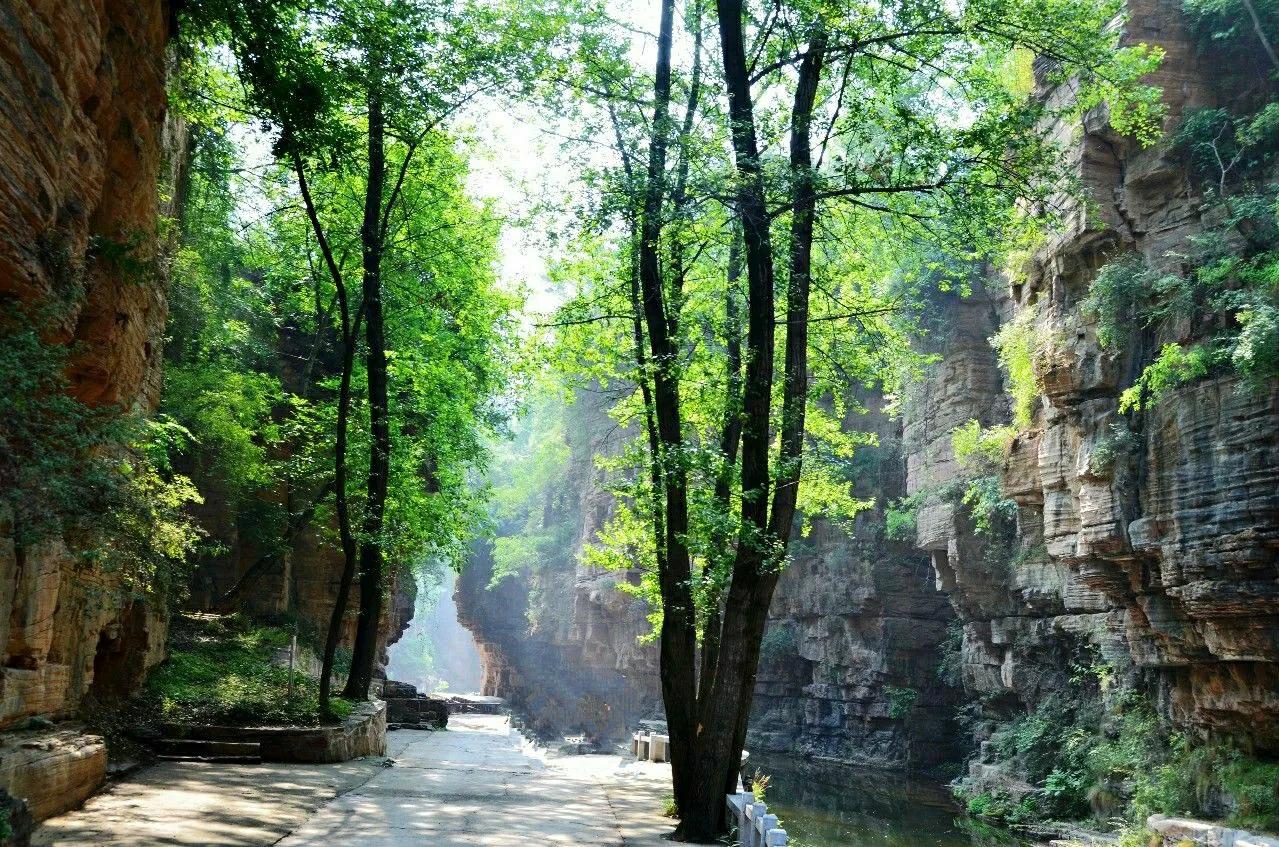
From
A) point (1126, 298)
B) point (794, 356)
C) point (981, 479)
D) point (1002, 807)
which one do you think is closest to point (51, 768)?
point (794, 356)

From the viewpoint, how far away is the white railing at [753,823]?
28.8 feet

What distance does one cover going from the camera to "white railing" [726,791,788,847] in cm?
878

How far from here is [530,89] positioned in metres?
14.4

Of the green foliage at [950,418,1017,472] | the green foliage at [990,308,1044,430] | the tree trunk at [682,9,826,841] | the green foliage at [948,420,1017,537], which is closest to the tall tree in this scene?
the tree trunk at [682,9,826,841]

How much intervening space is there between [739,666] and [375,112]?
10766mm

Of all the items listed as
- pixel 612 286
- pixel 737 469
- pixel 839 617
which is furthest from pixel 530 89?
pixel 839 617

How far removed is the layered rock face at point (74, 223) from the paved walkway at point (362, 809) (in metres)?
1.44

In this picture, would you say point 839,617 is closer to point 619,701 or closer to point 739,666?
point 619,701

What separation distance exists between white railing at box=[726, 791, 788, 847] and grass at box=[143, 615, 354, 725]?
7572mm

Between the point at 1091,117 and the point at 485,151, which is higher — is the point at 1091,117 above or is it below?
above

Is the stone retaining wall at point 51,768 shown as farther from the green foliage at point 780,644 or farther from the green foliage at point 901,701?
the green foliage at point 780,644

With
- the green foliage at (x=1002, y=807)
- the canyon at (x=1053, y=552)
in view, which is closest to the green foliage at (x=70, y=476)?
the canyon at (x=1053, y=552)

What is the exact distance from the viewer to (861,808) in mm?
28562

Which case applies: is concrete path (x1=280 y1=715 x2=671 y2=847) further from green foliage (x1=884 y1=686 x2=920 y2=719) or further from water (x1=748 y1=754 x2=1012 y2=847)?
green foliage (x1=884 y1=686 x2=920 y2=719)
